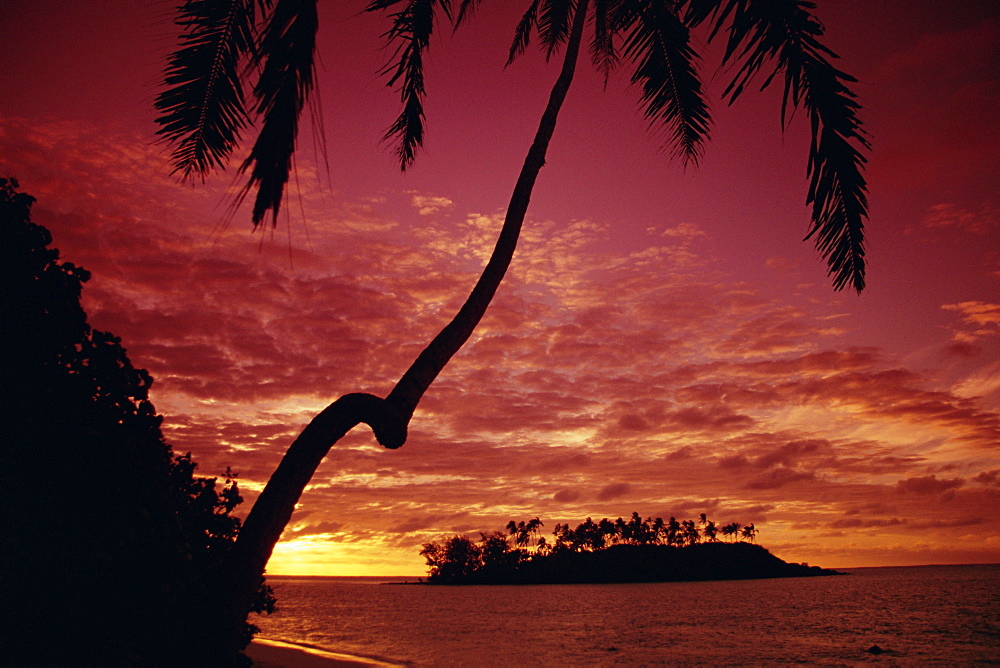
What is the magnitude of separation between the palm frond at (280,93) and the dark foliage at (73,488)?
4.54 meters

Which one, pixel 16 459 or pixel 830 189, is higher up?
pixel 830 189

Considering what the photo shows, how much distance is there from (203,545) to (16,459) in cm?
395

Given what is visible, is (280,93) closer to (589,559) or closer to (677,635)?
(677,635)

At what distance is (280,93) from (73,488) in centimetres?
622

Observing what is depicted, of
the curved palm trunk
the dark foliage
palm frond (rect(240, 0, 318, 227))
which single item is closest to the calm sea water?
the dark foliage

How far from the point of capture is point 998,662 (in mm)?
32688

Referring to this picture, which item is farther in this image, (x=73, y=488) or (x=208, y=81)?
(x=73, y=488)

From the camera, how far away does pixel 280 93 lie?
2.99 metres

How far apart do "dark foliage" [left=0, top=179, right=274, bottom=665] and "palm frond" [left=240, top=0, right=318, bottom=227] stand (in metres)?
4.54

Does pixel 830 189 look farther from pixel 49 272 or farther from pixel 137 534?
pixel 49 272

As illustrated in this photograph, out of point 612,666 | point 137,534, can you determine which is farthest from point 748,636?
point 137,534

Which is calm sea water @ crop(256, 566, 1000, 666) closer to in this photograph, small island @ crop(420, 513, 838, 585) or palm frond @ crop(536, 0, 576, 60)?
palm frond @ crop(536, 0, 576, 60)

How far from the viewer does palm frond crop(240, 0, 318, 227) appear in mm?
2791

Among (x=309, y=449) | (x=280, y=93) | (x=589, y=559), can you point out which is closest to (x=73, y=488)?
(x=309, y=449)
